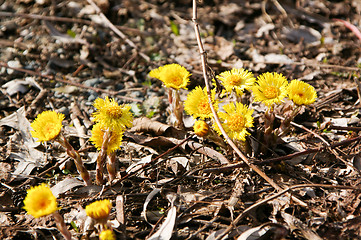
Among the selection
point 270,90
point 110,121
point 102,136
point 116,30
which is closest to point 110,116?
point 110,121

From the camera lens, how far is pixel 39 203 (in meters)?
1.54

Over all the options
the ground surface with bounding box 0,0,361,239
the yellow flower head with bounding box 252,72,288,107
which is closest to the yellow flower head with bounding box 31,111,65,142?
the ground surface with bounding box 0,0,361,239

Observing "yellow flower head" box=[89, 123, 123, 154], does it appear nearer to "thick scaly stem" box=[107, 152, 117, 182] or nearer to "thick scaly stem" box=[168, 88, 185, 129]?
"thick scaly stem" box=[107, 152, 117, 182]

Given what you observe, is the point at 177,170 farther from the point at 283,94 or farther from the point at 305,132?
the point at 305,132

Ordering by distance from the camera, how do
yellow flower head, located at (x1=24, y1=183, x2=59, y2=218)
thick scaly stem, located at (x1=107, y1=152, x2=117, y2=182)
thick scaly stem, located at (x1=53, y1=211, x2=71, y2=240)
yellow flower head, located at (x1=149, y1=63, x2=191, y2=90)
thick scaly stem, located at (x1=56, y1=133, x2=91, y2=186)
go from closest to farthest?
yellow flower head, located at (x1=24, y1=183, x2=59, y2=218), thick scaly stem, located at (x1=53, y1=211, x2=71, y2=240), thick scaly stem, located at (x1=56, y1=133, x2=91, y2=186), thick scaly stem, located at (x1=107, y1=152, x2=117, y2=182), yellow flower head, located at (x1=149, y1=63, x2=191, y2=90)

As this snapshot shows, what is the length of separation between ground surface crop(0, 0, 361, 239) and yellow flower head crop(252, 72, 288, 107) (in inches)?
14.7

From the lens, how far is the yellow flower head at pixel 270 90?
1947 millimetres

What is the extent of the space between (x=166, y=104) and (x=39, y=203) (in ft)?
5.01

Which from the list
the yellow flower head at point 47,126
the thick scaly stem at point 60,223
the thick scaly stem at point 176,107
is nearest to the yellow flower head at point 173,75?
the thick scaly stem at point 176,107

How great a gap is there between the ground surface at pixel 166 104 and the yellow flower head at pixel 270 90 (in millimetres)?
373

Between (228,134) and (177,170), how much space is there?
18.4 inches

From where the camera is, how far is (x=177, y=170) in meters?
2.18

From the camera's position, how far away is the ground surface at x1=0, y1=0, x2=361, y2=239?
185cm

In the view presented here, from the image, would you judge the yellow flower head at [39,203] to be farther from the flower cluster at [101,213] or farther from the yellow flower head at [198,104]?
the yellow flower head at [198,104]
